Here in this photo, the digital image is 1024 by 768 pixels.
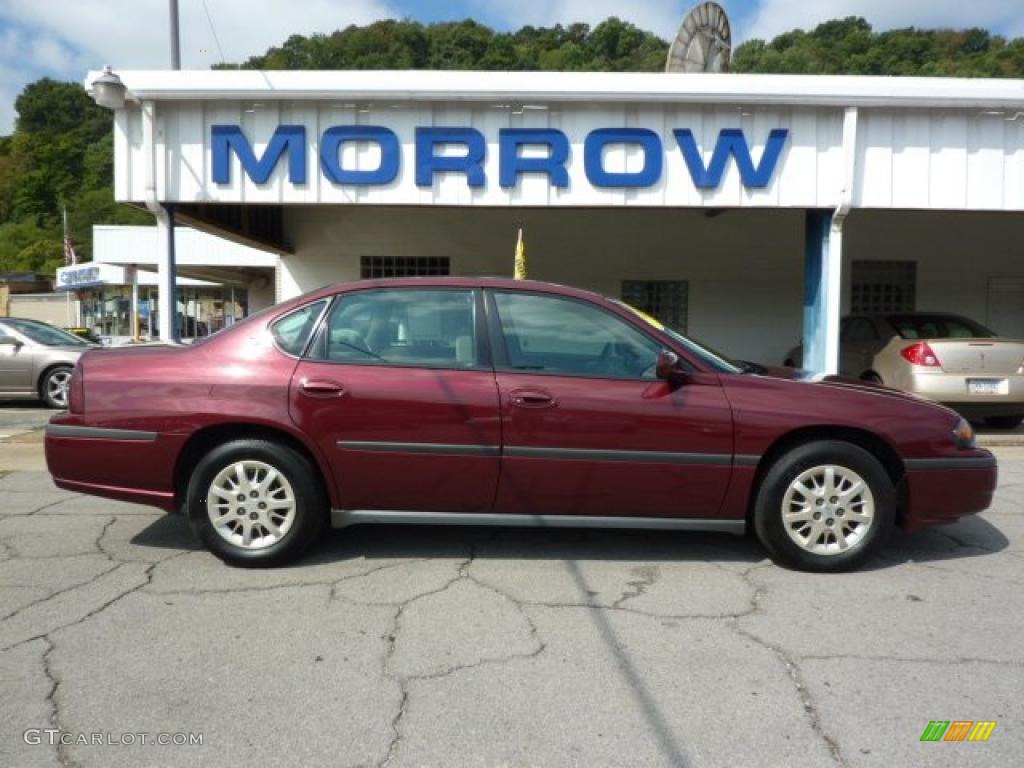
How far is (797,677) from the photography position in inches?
116

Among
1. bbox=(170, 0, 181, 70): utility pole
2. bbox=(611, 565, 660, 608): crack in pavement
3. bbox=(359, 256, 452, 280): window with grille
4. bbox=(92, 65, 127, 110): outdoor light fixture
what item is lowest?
bbox=(611, 565, 660, 608): crack in pavement

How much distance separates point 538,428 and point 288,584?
1.52m

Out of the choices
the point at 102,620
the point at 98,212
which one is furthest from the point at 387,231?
the point at 98,212

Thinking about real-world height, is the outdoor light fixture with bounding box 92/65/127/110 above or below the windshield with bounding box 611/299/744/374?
above

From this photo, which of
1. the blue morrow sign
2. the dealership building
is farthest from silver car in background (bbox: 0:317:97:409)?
the blue morrow sign

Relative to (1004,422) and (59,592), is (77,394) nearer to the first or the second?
(59,592)

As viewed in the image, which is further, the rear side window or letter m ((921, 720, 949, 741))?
the rear side window

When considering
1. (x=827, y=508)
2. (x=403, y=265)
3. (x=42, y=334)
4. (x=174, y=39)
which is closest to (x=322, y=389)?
(x=827, y=508)

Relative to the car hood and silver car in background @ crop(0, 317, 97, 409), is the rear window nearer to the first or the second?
the car hood

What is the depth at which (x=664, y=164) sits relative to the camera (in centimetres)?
854

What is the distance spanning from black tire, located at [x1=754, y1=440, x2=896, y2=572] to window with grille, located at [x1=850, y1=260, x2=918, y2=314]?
403 inches

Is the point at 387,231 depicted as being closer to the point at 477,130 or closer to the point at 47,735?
the point at 477,130

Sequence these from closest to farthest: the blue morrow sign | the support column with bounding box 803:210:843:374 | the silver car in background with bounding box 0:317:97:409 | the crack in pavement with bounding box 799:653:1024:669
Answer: the crack in pavement with bounding box 799:653:1024:669 < the blue morrow sign < the support column with bounding box 803:210:843:374 < the silver car in background with bounding box 0:317:97:409

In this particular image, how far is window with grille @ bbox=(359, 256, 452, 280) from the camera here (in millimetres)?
13188
